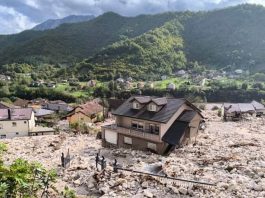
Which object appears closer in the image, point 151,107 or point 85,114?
point 151,107

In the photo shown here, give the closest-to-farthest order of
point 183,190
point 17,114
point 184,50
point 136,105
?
point 183,190
point 136,105
point 17,114
point 184,50

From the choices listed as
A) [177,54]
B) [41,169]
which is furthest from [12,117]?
[177,54]

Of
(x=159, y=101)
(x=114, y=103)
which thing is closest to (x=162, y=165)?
(x=159, y=101)

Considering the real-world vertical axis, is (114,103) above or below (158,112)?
below

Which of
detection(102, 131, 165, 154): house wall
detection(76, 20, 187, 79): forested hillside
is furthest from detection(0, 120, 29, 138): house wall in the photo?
detection(76, 20, 187, 79): forested hillside

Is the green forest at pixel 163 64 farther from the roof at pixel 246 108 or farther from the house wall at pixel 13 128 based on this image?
the house wall at pixel 13 128

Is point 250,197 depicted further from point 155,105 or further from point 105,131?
point 105,131

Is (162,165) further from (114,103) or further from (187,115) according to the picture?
(114,103)
